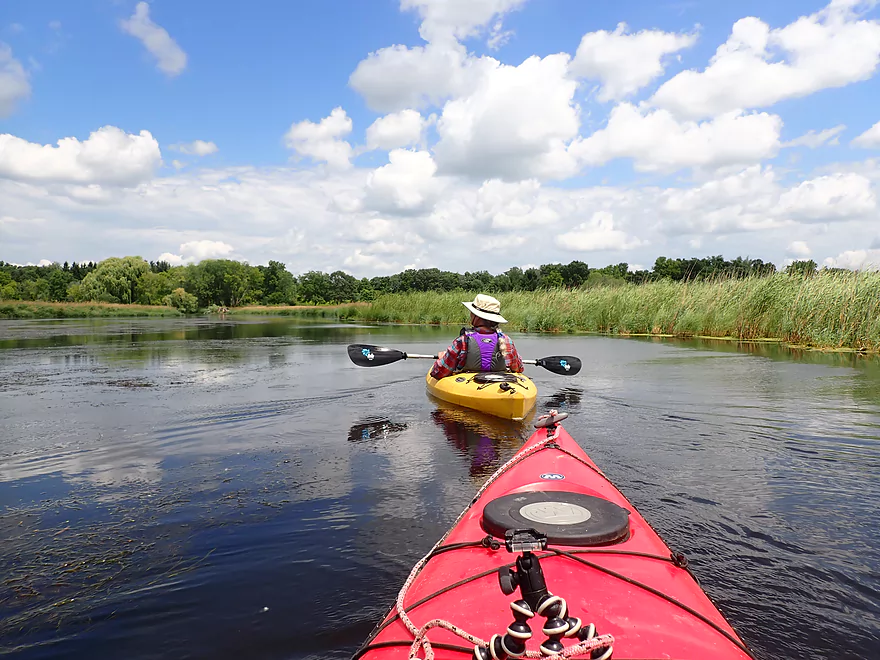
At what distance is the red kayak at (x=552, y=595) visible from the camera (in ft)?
4.89

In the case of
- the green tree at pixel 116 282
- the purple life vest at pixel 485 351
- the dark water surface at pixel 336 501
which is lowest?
the dark water surface at pixel 336 501

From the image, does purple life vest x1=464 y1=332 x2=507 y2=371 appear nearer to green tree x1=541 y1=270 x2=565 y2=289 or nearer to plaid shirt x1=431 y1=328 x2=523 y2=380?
plaid shirt x1=431 y1=328 x2=523 y2=380

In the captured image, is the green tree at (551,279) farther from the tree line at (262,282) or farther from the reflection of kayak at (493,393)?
the reflection of kayak at (493,393)

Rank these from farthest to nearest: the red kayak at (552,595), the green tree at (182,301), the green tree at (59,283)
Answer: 1. the green tree at (59,283)
2. the green tree at (182,301)
3. the red kayak at (552,595)

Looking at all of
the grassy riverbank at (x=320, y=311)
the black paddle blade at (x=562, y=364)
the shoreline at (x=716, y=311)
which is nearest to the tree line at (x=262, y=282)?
the grassy riverbank at (x=320, y=311)

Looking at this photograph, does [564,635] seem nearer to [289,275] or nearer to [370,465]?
[370,465]

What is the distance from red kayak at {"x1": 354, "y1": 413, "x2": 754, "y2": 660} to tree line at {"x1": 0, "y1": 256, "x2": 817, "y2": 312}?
54.5 meters

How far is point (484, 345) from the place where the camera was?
24.5ft

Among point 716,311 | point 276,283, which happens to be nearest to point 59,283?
point 276,283

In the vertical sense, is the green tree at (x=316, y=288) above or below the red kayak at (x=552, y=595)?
above

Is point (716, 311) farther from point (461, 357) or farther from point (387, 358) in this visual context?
point (461, 357)

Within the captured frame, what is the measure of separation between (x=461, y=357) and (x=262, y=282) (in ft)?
261

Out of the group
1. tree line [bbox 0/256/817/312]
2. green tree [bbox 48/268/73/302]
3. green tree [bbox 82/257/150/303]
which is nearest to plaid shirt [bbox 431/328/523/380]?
tree line [bbox 0/256/817/312]

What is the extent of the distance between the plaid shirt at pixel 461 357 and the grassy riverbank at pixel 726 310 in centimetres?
1099
